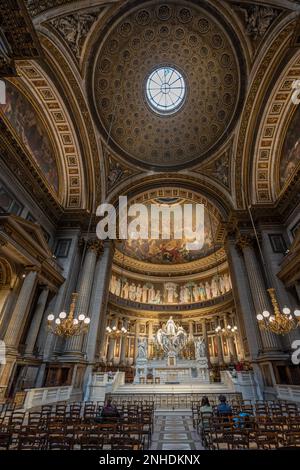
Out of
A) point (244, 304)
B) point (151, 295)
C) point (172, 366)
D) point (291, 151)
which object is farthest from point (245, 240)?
point (151, 295)

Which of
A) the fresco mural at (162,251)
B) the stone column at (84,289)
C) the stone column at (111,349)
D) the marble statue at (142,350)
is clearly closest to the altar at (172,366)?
the marble statue at (142,350)

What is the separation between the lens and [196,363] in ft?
63.4

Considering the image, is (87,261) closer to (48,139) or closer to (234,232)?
(48,139)

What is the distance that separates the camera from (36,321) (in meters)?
12.6

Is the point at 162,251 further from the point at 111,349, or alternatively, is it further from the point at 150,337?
the point at 111,349

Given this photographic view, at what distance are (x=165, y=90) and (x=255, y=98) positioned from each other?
7.37 m

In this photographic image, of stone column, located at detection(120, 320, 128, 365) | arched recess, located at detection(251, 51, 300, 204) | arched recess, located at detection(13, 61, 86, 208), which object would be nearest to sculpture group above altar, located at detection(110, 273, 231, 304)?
stone column, located at detection(120, 320, 128, 365)

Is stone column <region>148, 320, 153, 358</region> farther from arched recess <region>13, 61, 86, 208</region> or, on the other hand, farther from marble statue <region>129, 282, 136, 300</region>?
arched recess <region>13, 61, 86, 208</region>

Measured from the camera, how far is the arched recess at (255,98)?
11758mm

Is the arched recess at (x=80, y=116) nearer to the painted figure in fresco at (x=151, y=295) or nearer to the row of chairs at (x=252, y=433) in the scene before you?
the painted figure in fresco at (x=151, y=295)

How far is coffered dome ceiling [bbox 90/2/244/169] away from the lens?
1472 centimetres
